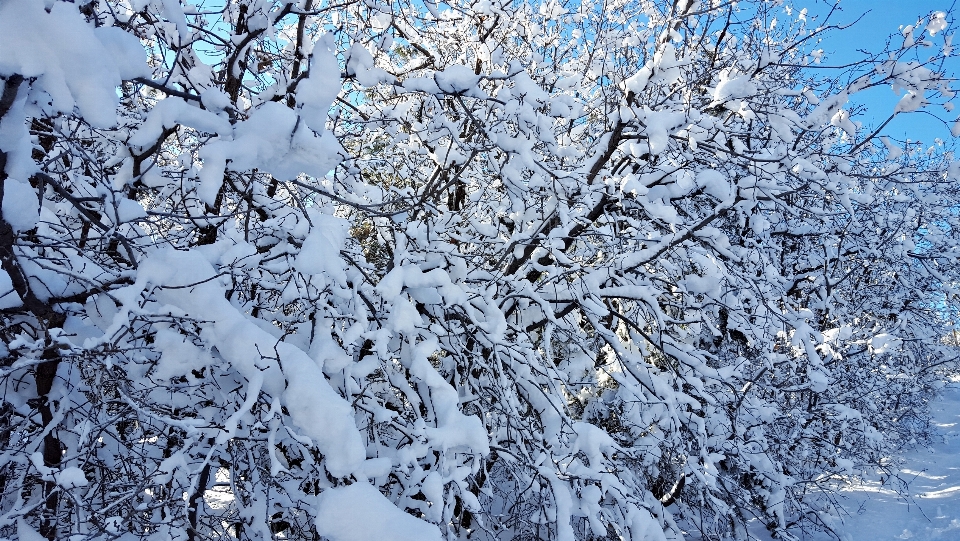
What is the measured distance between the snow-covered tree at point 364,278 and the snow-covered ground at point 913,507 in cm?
277

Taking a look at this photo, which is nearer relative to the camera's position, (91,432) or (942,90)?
(91,432)

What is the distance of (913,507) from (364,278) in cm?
981

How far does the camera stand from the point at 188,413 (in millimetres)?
2623

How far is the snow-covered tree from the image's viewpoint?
5.03 ft

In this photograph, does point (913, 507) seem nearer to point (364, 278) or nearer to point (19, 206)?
point (364, 278)

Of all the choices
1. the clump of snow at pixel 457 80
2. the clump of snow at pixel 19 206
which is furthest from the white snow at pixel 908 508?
the clump of snow at pixel 19 206

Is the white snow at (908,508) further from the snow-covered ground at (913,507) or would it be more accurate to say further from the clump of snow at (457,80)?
the clump of snow at (457,80)

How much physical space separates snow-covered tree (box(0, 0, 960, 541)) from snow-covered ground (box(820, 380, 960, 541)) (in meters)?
2.77

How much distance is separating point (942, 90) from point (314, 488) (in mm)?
4276

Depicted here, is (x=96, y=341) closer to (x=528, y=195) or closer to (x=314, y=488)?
(x=314, y=488)

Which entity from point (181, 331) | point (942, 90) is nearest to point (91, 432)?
point (181, 331)

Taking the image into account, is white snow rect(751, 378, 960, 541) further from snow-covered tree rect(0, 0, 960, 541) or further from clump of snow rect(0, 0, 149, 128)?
clump of snow rect(0, 0, 149, 128)

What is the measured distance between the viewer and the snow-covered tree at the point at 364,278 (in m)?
1.53

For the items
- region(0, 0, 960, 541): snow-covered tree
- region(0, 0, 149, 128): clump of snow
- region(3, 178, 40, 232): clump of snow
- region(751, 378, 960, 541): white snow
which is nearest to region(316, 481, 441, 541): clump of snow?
region(0, 0, 960, 541): snow-covered tree
